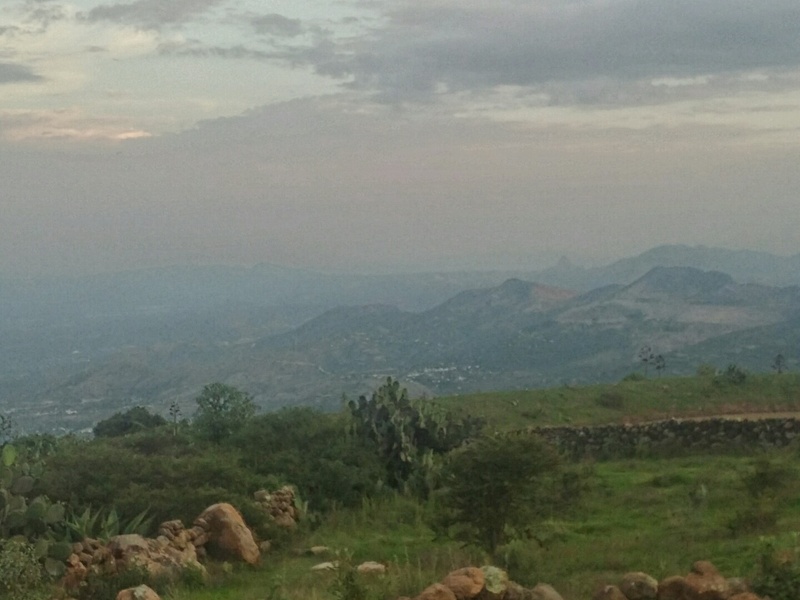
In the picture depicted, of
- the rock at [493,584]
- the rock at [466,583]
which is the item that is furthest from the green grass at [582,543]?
the rock at [493,584]

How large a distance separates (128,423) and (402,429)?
68.1ft

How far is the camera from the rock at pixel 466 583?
9609mm

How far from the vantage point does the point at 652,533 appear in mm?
15344

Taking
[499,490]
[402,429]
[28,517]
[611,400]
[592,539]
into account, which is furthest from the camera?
[611,400]

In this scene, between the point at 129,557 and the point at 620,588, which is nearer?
the point at 620,588

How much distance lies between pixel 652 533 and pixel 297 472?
858 centimetres

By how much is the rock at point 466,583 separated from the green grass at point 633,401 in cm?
2213

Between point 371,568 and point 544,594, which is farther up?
point 544,594

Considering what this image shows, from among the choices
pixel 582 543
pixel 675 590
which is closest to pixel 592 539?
pixel 582 543

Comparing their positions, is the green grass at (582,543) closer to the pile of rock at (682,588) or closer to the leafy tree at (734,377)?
the pile of rock at (682,588)

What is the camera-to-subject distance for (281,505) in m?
18.8

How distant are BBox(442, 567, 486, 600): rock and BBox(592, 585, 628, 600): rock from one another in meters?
1.20

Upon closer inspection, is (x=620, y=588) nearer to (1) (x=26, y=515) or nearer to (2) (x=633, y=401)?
(1) (x=26, y=515)

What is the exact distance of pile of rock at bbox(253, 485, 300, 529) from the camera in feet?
59.5
